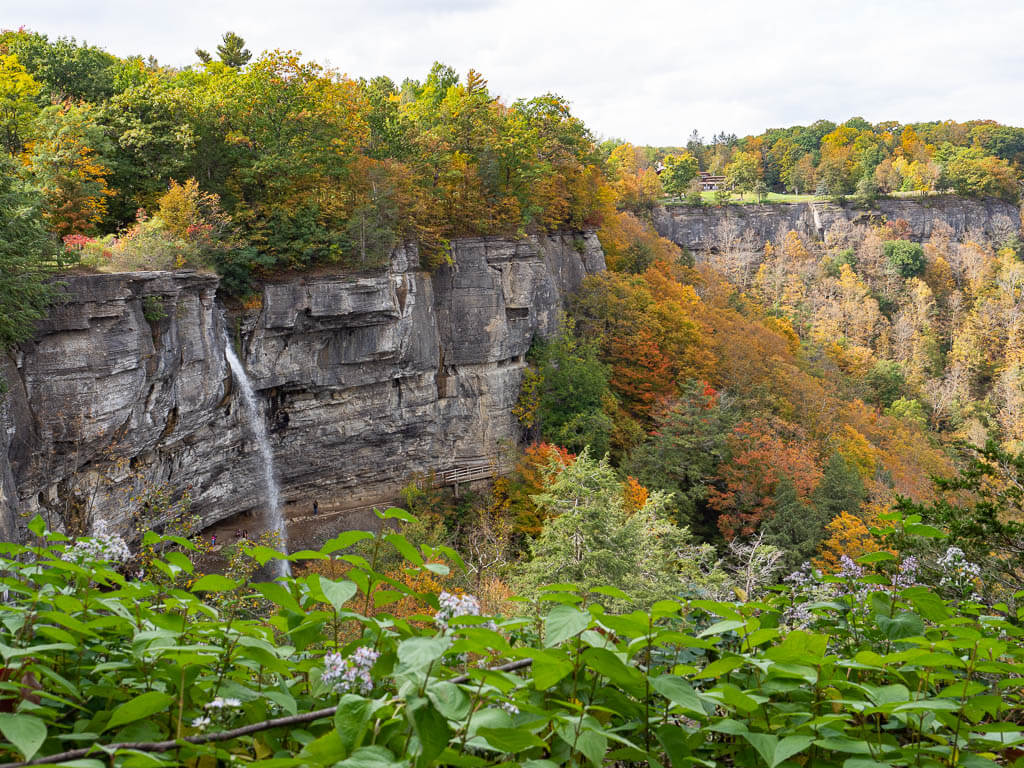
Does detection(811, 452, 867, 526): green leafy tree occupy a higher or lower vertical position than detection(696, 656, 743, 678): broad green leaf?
lower

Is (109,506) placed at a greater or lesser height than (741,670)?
lesser

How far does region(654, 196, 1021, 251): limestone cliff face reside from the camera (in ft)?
191

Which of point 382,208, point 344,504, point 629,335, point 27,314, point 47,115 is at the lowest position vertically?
point 344,504

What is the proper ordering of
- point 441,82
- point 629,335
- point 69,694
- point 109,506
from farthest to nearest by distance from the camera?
point 441,82, point 629,335, point 109,506, point 69,694

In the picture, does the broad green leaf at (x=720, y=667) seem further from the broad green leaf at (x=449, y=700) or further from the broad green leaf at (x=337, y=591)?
the broad green leaf at (x=337, y=591)

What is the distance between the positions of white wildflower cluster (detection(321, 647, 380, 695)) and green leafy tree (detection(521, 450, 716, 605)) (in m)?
11.3

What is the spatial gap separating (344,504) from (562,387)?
27.5ft

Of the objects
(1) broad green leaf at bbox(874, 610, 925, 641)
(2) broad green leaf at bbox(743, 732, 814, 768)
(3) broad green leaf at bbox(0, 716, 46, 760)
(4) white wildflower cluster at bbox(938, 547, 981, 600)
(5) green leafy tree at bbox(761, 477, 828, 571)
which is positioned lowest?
(5) green leafy tree at bbox(761, 477, 828, 571)

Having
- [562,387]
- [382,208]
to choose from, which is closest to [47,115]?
[382,208]

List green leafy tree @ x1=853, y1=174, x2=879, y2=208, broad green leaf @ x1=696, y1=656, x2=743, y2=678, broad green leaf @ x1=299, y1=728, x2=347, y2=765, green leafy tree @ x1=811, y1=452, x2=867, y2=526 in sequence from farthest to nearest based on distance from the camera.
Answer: green leafy tree @ x1=853, y1=174, x2=879, y2=208 < green leafy tree @ x1=811, y1=452, x2=867, y2=526 < broad green leaf @ x1=696, y1=656, x2=743, y2=678 < broad green leaf @ x1=299, y1=728, x2=347, y2=765

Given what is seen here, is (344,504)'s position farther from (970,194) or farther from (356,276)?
(970,194)

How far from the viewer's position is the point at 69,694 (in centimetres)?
156

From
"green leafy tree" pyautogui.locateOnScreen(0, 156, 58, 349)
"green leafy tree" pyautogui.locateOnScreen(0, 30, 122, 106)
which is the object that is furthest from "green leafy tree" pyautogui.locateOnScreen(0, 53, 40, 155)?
"green leafy tree" pyautogui.locateOnScreen(0, 156, 58, 349)

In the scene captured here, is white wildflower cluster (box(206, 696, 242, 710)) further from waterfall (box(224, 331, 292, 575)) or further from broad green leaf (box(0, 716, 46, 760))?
waterfall (box(224, 331, 292, 575))
